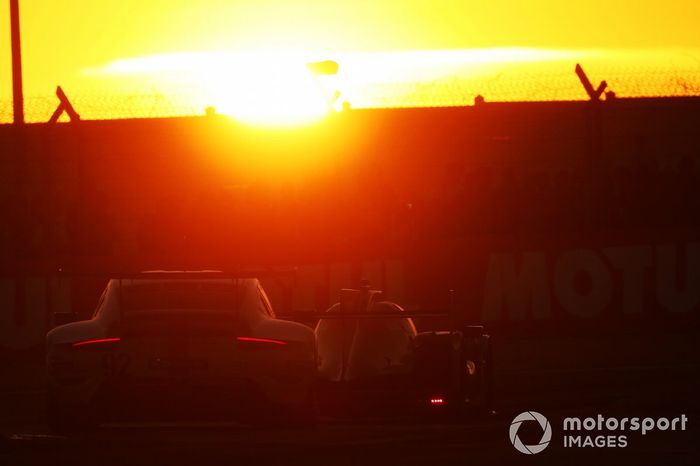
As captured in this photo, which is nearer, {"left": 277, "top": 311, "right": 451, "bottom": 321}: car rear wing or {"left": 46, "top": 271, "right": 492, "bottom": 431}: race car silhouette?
{"left": 46, "top": 271, "right": 492, "bottom": 431}: race car silhouette

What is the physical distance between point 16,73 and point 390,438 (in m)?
14.6

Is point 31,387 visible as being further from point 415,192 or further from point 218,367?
point 415,192

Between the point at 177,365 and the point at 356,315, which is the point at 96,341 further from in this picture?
the point at 356,315

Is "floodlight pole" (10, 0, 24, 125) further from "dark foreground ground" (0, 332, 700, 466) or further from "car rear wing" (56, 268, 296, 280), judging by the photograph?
"car rear wing" (56, 268, 296, 280)

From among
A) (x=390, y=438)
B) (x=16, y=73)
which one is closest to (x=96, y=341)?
(x=390, y=438)

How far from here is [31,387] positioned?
696 inches

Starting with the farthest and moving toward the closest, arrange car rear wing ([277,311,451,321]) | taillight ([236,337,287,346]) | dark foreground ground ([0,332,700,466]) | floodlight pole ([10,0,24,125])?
1. floodlight pole ([10,0,24,125])
2. car rear wing ([277,311,451,321])
3. taillight ([236,337,287,346])
4. dark foreground ground ([0,332,700,466])

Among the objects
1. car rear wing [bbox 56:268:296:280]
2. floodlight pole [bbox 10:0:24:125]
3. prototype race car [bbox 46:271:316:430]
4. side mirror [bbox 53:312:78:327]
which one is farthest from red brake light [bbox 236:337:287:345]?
floodlight pole [bbox 10:0:24:125]

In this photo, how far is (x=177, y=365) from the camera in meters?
11.1

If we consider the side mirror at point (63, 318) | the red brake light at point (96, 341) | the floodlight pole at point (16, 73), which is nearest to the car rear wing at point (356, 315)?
the red brake light at point (96, 341)

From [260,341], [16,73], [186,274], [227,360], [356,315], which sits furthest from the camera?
[16,73]

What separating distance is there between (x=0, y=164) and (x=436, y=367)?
2094 cm

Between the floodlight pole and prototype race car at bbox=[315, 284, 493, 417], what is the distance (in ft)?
41.0

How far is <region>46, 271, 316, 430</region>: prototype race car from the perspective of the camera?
11.1 m
